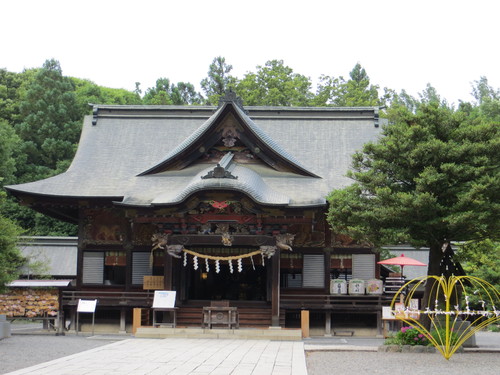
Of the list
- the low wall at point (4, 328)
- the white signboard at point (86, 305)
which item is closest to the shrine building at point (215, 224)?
the white signboard at point (86, 305)

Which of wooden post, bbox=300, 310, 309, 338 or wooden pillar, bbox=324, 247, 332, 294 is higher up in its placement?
wooden pillar, bbox=324, 247, 332, 294

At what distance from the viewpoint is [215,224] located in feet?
79.5

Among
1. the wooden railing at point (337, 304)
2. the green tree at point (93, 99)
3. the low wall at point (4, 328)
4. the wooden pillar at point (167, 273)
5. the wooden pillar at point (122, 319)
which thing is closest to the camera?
the low wall at point (4, 328)

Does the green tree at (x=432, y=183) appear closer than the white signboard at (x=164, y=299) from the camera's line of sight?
Yes

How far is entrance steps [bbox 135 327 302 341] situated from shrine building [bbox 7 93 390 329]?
160 cm

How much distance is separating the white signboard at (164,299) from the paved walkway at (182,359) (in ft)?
9.86

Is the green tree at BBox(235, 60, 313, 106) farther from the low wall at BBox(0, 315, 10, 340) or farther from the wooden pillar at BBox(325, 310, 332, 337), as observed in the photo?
the low wall at BBox(0, 315, 10, 340)

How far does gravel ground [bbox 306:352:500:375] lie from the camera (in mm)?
13219

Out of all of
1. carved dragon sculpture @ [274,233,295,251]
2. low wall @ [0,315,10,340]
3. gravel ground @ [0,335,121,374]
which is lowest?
gravel ground @ [0,335,121,374]

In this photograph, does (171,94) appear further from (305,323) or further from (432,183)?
(432,183)

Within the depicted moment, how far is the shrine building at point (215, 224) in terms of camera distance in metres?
23.9

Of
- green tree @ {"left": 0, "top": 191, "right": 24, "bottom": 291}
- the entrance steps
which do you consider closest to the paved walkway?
the entrance steps

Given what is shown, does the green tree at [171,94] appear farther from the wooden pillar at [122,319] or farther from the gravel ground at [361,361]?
the gravel ground at [361,361]

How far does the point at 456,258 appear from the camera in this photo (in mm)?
20219
